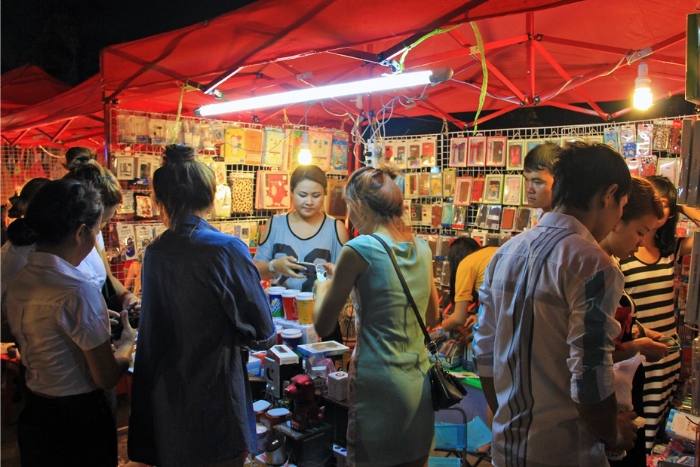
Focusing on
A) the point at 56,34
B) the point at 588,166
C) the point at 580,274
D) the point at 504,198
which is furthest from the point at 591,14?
the point at 56,34

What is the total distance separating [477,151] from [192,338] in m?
3.95

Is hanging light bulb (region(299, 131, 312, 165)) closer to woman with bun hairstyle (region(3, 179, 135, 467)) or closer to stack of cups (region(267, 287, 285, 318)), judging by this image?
stack of cups (region(267, 287, 285, 318))

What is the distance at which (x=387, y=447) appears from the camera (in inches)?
68.7

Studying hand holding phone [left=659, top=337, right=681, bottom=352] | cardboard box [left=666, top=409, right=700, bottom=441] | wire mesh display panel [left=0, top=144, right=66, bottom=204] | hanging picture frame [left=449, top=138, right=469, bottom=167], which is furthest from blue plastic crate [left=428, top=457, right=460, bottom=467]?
wire mesh display panel [left=0, top=144, right=66, bottom=204]

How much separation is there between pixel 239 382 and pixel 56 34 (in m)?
16.1

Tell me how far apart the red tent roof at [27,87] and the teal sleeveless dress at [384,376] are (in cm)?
718

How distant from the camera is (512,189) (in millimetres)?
4812

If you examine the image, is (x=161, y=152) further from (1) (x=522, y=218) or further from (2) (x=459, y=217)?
(1) (x=522, y=218)

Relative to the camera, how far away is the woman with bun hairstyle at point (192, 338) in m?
1.63

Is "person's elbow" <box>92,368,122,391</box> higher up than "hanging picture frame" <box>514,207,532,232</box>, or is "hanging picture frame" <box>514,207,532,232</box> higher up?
"hanging picture frame" <box>514,207,532,232</box>

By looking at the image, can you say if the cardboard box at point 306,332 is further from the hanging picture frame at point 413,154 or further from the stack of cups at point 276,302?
the hanging picture frame at point 413,154

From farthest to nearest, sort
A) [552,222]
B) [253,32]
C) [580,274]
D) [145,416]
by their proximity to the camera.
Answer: [253,32] → [145,416] → [552,222] → [580,274]

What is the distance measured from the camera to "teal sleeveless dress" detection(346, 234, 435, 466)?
1.75m

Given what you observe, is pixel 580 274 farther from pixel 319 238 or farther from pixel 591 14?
pixel 591 14
